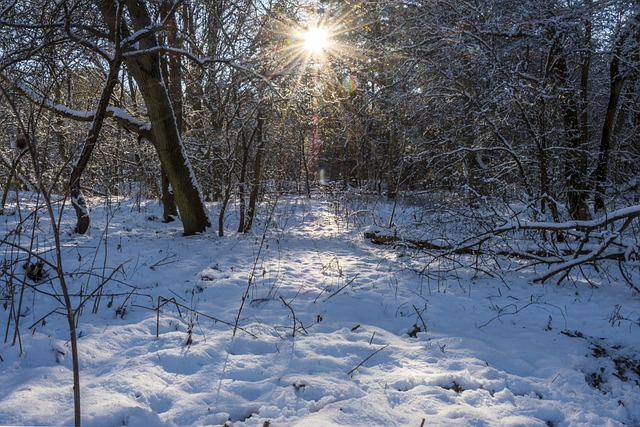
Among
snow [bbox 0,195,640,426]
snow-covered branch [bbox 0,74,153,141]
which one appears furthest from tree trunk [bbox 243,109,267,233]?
snow [bbox 0,195,640,426]

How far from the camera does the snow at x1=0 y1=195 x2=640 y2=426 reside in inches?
Result: 84.9

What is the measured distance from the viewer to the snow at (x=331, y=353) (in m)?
2.16

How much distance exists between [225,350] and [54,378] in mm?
1055

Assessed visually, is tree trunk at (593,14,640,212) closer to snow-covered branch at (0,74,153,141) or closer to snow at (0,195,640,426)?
snow at (0,195,640,426)

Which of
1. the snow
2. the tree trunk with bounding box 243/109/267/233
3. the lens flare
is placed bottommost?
the snow

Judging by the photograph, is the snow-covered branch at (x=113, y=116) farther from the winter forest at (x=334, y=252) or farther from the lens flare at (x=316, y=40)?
the lens flare at (x=316, y=40)

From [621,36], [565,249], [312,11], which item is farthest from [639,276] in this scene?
[312,11]

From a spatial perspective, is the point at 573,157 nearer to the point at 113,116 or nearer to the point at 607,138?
the point at 607,138

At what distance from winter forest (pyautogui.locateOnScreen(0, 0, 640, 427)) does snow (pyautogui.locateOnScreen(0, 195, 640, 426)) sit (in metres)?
0.02

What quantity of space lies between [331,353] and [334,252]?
380 cm

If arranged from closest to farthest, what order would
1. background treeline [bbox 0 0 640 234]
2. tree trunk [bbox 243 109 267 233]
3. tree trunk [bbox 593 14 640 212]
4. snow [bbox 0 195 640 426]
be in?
snow [bbox 0 195 640 426] < background treeline [bbox 0 0 640 234] < tree trunk [bbox 593 14 640 212] < tree trunk [bbox 243 109 267 233]

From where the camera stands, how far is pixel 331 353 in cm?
290

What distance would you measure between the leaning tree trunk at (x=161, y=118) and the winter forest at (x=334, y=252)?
37mm

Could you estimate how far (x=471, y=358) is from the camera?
2.84 m
